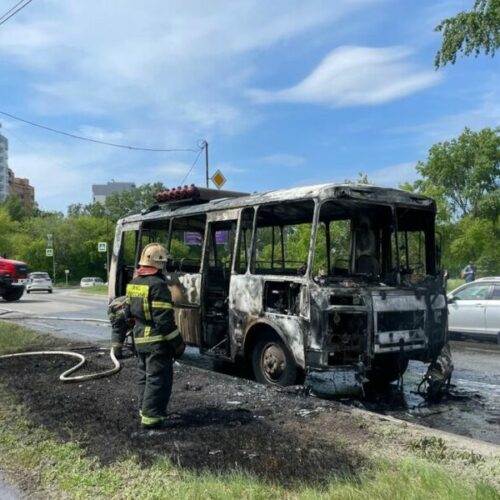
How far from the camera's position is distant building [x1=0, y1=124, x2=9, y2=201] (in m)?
136

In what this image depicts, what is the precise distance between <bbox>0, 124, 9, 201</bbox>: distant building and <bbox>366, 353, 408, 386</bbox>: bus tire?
140 meters

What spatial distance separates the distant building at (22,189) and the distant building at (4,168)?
259 inches

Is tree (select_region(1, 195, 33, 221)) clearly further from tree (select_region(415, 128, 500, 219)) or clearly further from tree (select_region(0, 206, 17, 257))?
tree (select_region(415, 128, 500, 219))

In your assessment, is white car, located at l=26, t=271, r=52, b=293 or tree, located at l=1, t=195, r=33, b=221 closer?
white car, located at l=26, t=271, r=52, b=293

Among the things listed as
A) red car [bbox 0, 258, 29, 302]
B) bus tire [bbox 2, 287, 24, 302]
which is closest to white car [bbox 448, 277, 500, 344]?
red car [bbox 0, 258, 29, 302]

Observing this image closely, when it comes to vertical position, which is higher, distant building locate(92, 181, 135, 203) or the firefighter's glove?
distant building locate(92, 181, 135, 203)

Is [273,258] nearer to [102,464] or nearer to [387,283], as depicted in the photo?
[387,283]

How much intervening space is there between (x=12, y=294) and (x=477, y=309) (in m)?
19.9

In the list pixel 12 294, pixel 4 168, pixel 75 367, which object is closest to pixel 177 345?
pixel 75 367

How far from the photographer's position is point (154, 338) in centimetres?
520

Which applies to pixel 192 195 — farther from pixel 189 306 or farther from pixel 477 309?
pixel 477 309

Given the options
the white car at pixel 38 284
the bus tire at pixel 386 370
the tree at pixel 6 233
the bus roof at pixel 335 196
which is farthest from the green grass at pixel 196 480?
the tree at pixel 6 233

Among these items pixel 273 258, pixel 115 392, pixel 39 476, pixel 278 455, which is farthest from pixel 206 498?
pixel 273 258

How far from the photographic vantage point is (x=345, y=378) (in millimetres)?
7375
